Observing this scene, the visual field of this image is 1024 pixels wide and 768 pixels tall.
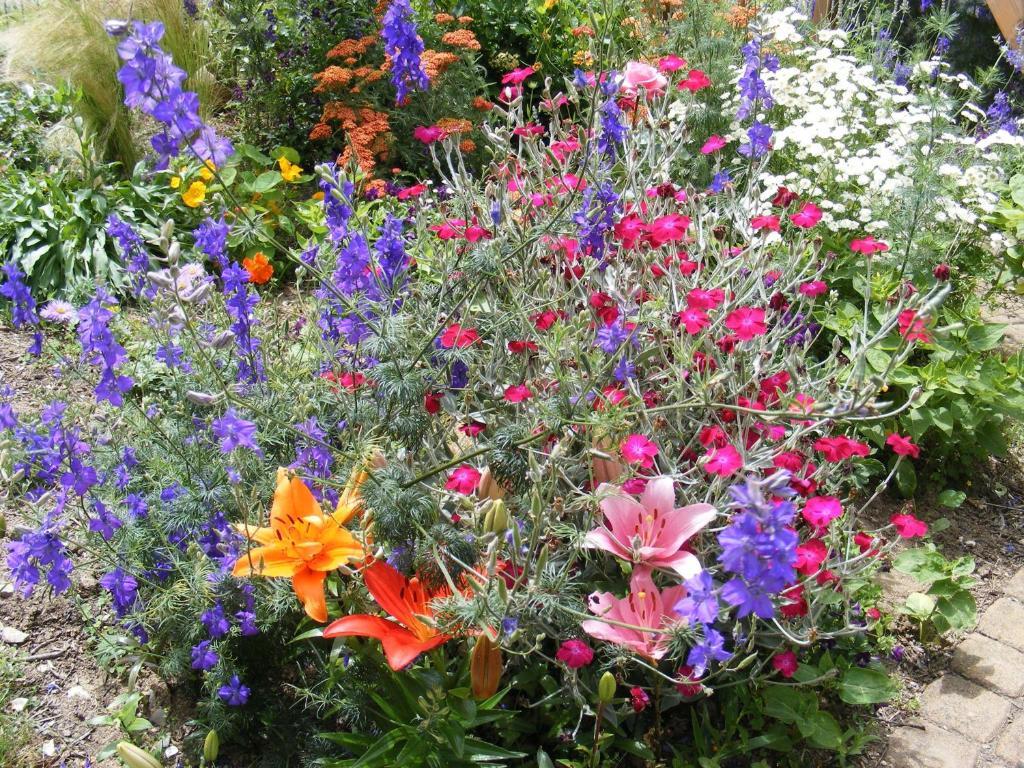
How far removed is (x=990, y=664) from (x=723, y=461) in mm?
1317

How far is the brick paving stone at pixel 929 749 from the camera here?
99.8 inches

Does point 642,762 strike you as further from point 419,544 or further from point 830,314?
point 830,314

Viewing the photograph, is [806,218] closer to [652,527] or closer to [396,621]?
[652,527]

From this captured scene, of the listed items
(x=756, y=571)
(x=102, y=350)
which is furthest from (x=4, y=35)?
(x=756, y=571)

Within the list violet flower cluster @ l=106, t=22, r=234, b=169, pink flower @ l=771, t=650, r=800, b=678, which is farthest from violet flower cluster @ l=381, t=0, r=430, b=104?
pink flower @ l=771, t=650, r=800, b=678

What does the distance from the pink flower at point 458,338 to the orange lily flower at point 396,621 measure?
57cm

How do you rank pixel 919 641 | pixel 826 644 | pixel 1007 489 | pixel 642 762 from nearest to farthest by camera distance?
pixel 642 762 → pixel 826 644 → pixel 919 641 → pixel 1007 489

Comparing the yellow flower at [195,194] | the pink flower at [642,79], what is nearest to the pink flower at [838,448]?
the pink flower at [642,79]

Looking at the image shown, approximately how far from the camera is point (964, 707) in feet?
8.86

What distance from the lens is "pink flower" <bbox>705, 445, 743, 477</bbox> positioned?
2.13m

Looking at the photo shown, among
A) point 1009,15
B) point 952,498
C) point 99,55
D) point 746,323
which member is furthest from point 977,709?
point 99,55

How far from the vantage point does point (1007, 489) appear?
350 cm

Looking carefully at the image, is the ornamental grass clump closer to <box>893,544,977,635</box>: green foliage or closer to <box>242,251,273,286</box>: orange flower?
<box>893,544,977,635</box>: green foliage

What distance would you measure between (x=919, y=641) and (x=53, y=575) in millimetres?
2374
